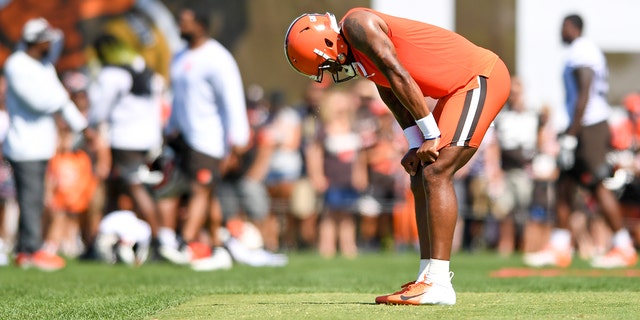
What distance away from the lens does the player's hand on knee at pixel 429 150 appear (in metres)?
6.91

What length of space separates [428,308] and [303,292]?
1.96 meters

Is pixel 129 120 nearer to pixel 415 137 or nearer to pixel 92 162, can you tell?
pixel 92 162

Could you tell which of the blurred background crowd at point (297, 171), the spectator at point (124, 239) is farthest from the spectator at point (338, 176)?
the spectator at point (124, 239)

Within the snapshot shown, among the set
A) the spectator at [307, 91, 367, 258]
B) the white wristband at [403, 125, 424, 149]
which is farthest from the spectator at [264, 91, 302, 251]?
the white wristband at [403, 125, 424, 149]

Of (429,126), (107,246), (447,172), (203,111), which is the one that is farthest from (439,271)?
(107,246)

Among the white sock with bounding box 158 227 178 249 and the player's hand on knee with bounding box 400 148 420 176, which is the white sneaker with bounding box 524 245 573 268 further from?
the player's hand on knee with bounding box 400 148 420 176

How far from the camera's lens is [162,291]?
28.7 ft

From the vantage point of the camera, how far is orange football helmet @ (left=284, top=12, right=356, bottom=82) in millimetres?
6988

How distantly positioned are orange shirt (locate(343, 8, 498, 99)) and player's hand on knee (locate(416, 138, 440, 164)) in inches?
15.8

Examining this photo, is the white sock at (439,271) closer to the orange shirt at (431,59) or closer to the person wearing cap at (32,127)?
the orange shirt at (431,59)

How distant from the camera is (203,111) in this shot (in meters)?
12.6

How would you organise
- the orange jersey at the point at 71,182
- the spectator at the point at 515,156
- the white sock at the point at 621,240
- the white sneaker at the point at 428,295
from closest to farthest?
1. the white sneaker at the point at 428,295
2. the white sock at the point at 621,240
3. the orange jersey at the point at 71,182
4. the spectator at the point at 515,156

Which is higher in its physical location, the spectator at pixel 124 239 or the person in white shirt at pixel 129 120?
the person in white shirt at pixel 129 120

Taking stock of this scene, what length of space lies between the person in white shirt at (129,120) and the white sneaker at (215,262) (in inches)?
46.6
